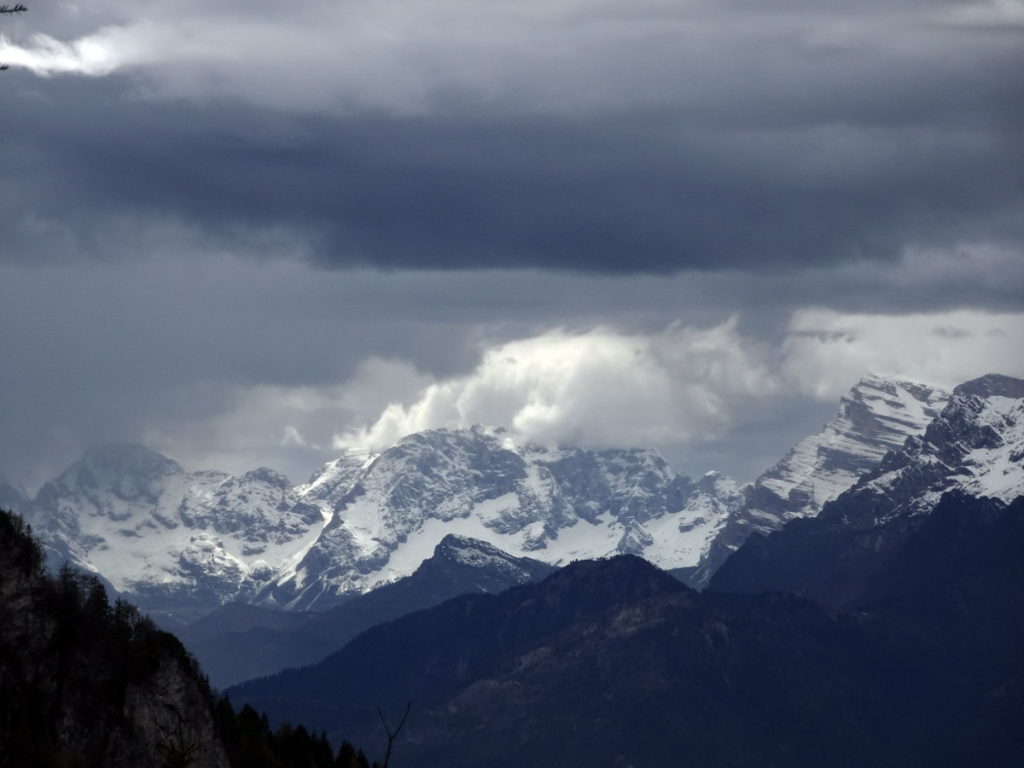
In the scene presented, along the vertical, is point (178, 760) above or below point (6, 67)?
below

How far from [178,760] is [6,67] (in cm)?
5049

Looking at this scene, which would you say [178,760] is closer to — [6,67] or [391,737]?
[391,737]

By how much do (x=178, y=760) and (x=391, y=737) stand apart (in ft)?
58.0

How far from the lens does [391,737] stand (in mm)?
156125

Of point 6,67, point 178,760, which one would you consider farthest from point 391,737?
point 6,67

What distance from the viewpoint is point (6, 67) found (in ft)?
525

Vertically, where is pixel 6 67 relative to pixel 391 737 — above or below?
above

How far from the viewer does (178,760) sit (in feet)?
538

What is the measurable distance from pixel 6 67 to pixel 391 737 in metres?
53.7
